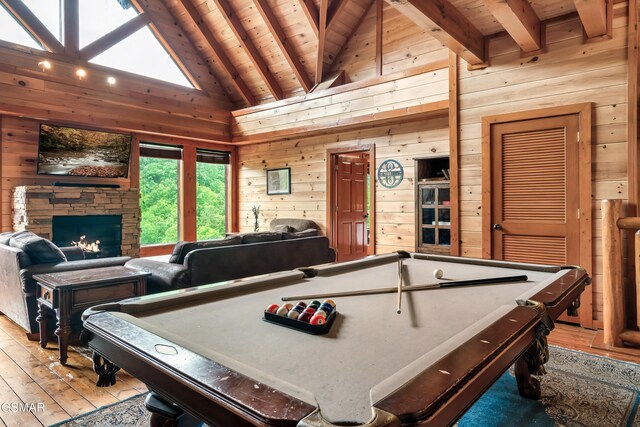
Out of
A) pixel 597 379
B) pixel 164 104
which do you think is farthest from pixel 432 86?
pixel 164 104

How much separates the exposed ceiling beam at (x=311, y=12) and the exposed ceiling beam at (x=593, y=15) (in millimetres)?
3908

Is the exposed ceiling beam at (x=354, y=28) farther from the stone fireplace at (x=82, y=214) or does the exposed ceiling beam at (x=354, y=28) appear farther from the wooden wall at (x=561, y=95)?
the stone fireplace at (x=82, y=214)

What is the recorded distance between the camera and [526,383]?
222 cm

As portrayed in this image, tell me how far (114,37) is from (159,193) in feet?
9.10

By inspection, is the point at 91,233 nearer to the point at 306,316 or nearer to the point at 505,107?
the point at 306,316

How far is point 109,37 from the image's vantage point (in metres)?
6.38

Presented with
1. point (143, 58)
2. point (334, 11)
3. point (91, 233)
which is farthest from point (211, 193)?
point (334, 11)

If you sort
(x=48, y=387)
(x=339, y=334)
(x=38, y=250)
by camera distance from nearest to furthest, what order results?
(x=339, y=334)
(x=48, y=387)
(x=38, y=250)

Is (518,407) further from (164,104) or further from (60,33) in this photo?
(60,33)

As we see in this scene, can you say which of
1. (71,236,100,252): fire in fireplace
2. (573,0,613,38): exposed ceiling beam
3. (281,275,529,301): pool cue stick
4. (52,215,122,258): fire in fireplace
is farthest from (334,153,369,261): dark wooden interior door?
(281,275,529,301): pool cue stick

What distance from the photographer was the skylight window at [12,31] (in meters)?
5.33

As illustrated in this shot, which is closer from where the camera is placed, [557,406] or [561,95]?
[557,406]

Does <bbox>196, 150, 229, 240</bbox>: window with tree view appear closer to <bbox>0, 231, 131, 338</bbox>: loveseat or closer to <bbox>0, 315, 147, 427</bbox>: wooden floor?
<bbox>0, 231, 131, 338</bbox>: loveseat

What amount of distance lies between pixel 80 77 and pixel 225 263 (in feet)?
14.5
